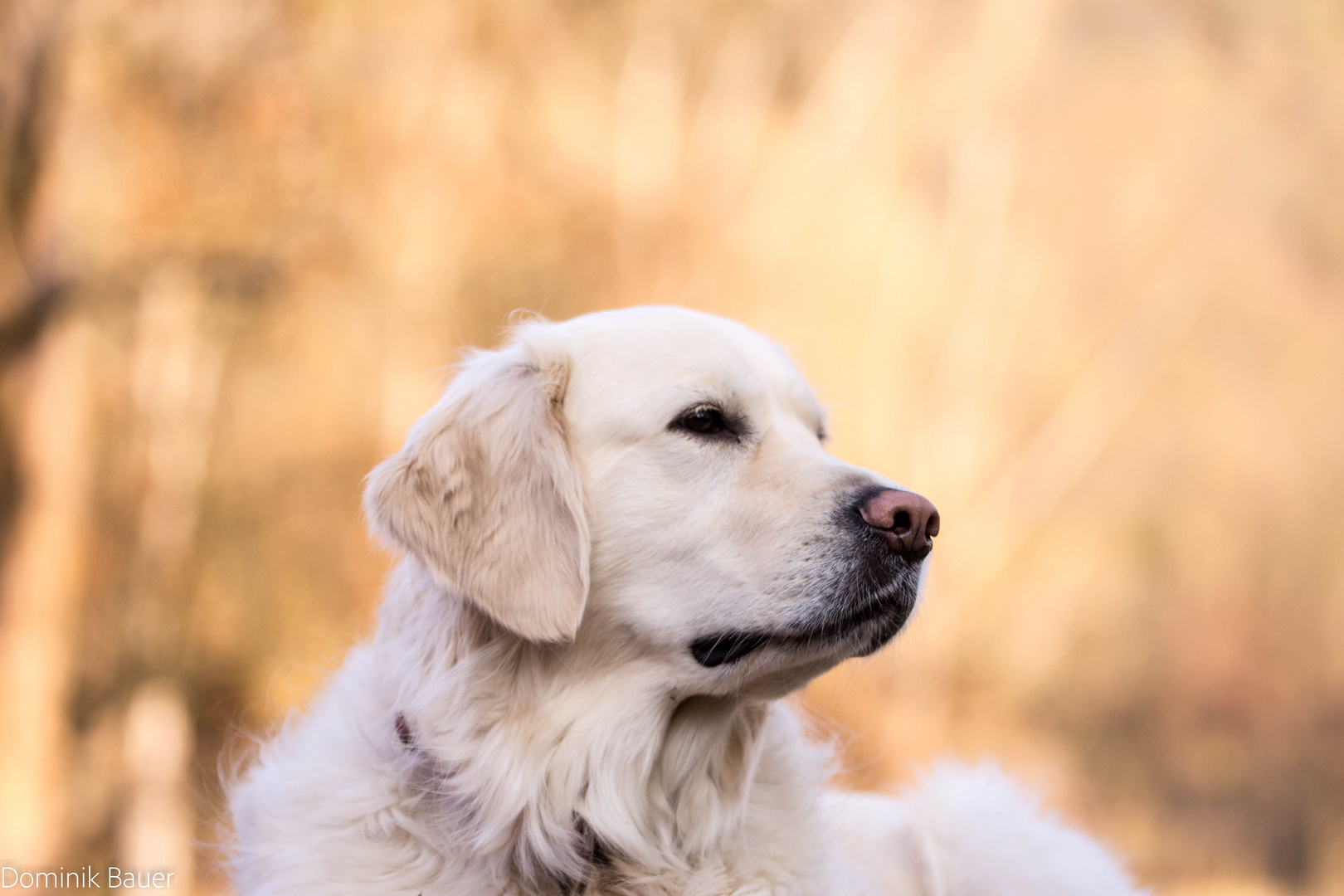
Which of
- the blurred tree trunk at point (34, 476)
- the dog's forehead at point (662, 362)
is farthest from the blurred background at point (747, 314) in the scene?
the dog's forehead at point (662, 362)

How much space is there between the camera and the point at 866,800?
3.27 m

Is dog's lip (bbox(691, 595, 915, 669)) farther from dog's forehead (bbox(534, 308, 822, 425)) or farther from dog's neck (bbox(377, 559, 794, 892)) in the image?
dog's forehead (bbox(534, 308, 822, 425))

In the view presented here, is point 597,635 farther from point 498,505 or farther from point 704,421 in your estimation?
point 704,421

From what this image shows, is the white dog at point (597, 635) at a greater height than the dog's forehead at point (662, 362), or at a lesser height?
lesser

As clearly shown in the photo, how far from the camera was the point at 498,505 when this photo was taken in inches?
88.3

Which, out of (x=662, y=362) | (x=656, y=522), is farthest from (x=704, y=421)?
(x=656, y=522)

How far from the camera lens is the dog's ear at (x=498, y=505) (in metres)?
2.15

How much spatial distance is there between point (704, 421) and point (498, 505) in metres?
0.55

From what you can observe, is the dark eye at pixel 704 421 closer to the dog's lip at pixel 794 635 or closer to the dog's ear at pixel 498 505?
the dog's ear at pixel 498 505

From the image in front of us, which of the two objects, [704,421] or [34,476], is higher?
[704,421]

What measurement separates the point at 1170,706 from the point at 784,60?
29.4 ft

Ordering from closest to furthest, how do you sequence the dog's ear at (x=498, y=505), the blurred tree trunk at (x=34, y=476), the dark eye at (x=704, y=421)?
1. the dog's ear at (x=498, y=505)
2. the dark eye at (x=704, y=421)
3. the blurred tree trunk at (x=34, y=476)

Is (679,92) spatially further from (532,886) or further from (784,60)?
(532,886)

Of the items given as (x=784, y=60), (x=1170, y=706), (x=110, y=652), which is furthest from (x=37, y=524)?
(x=1170, y=706)
